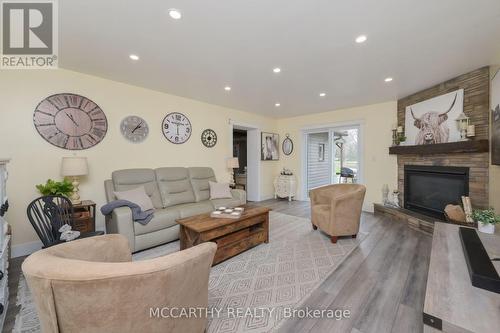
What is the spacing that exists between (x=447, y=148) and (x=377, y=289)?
2.66 meters

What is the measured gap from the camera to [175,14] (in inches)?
70.2

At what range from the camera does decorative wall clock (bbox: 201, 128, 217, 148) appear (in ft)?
15.0

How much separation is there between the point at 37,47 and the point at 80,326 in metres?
2.95

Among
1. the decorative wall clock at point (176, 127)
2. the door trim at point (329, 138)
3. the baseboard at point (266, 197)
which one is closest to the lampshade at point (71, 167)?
the decorative wall clock at point (176, 127)

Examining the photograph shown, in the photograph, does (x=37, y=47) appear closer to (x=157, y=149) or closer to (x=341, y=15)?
(x=157, y=149)

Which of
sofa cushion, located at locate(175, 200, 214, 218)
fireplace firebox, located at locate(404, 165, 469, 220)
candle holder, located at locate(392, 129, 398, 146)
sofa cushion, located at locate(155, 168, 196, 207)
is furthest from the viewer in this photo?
candle holder, located at locate(392, 129, 398, 146)

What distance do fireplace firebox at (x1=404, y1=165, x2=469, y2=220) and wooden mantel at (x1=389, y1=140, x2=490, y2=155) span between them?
0.98 feet

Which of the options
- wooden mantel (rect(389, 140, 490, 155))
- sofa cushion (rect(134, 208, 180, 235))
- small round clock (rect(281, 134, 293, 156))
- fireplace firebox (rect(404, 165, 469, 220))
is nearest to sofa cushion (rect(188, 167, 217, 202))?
sofa cushion (rect(134, 208, 180, 235))

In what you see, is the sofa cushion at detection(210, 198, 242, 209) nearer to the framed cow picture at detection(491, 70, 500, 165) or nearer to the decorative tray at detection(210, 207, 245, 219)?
the decorative tray at detection(210, 207, 245, 219)

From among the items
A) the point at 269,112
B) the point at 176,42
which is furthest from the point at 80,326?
the point at 269,112

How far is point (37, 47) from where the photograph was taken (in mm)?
2279

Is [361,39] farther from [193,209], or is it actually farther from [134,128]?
[134,128]

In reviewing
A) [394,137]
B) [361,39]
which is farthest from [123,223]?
[394,137]

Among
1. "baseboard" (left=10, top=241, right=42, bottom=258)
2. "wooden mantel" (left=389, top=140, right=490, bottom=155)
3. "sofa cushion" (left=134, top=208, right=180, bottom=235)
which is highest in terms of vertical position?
"wooden mantel" (left=389, top=140, right=490, bottom=155)
